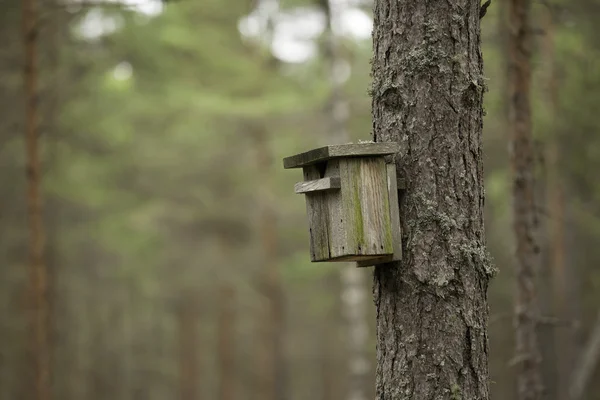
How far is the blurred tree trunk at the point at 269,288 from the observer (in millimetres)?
14859

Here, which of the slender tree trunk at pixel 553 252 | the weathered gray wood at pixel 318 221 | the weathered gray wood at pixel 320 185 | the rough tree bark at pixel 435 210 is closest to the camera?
the rough tree bark at pixel 435 210

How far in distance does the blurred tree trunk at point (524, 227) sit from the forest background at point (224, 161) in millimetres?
2318

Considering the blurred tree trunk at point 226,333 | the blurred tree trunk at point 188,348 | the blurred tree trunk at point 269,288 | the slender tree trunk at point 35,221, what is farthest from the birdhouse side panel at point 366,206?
the blurred tree trunk at point 188,348

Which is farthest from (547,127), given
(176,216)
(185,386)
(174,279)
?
(185,386)

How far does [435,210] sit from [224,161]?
1286cm

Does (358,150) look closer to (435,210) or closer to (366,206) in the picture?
(366,206)

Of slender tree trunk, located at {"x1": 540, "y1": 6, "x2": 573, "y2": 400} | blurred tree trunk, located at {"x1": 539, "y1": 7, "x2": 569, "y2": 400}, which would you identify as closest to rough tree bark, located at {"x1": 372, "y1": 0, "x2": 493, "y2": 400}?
blurred tree trunk, located at {"x1": 539, "y1": 7, "x2": 569, "y2": 400}

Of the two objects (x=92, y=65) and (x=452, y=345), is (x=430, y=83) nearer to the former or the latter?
(x=452, y=345)

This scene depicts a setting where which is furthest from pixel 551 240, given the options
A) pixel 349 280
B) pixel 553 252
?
pixel 349 280

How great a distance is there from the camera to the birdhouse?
10.5ft

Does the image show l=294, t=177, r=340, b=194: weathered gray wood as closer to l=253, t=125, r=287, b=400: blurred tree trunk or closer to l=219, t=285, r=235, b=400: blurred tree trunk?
l=253, t=125, r=287, b=400: blurred tree trunk

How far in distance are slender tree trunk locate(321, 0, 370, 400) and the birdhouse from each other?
814 centimetres

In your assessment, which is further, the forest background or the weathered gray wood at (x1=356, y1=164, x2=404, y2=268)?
the forest background

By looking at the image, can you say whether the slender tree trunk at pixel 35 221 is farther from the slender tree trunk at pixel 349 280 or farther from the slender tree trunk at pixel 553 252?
the slender tree trunk at pixel 553 252
